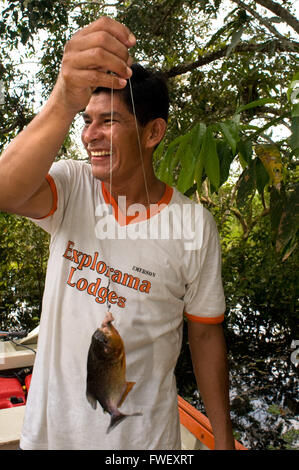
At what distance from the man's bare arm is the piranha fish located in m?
0.38

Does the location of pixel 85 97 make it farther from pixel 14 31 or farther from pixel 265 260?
pixel 265 260

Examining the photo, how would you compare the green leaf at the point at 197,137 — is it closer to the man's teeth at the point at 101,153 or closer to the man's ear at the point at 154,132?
the man's ear at the point at 154,132

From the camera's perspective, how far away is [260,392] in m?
4.34

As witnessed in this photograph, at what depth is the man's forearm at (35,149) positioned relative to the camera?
89cm

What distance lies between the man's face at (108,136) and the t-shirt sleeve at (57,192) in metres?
0.11

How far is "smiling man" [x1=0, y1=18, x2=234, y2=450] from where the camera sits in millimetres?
1141

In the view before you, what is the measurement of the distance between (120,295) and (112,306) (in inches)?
1.6

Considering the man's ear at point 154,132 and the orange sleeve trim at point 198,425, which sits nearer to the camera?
the man's ear at point 154,132

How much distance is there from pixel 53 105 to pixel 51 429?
0.89 metres

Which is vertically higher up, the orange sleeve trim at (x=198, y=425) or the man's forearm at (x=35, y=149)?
the man's forearm at (x=35, y=149)

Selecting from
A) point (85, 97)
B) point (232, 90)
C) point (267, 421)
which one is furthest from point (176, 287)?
point (232, 90)

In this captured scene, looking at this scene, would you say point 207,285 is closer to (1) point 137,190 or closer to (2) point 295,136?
(1) point 137,190

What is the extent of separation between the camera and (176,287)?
1283mm

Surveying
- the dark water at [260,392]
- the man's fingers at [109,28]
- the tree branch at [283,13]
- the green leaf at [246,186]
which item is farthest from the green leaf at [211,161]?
the dark water at [260,392]
